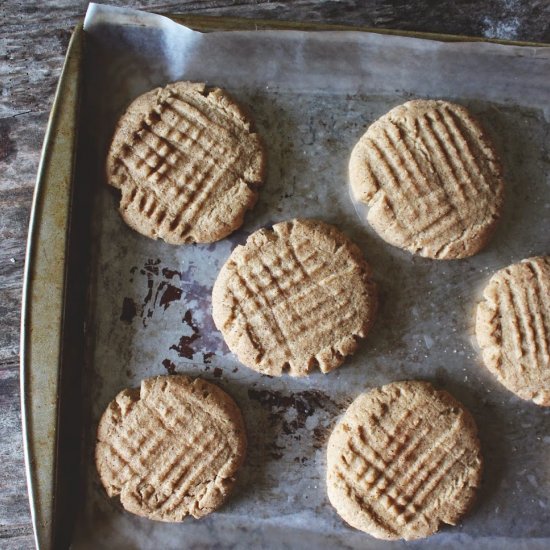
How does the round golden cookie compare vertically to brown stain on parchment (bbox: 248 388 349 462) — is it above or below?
above

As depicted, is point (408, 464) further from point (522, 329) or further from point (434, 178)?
point (434, 178)

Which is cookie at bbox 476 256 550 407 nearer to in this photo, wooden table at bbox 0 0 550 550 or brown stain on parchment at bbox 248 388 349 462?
brown stain on parchment at bbox 248 388 349 462

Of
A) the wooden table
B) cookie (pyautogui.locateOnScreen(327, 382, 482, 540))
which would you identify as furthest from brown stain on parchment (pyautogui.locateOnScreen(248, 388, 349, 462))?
the wooden table

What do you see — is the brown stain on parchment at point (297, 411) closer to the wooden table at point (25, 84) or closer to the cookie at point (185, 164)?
the cookie at point (185, 164)

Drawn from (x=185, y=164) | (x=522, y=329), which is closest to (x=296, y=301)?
(x=185, y=164)

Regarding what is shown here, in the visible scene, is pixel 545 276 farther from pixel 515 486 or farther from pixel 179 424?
pixel 179 424

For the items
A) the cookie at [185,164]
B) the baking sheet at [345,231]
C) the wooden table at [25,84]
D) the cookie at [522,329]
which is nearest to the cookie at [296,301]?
the baking sheet at [345,231]
